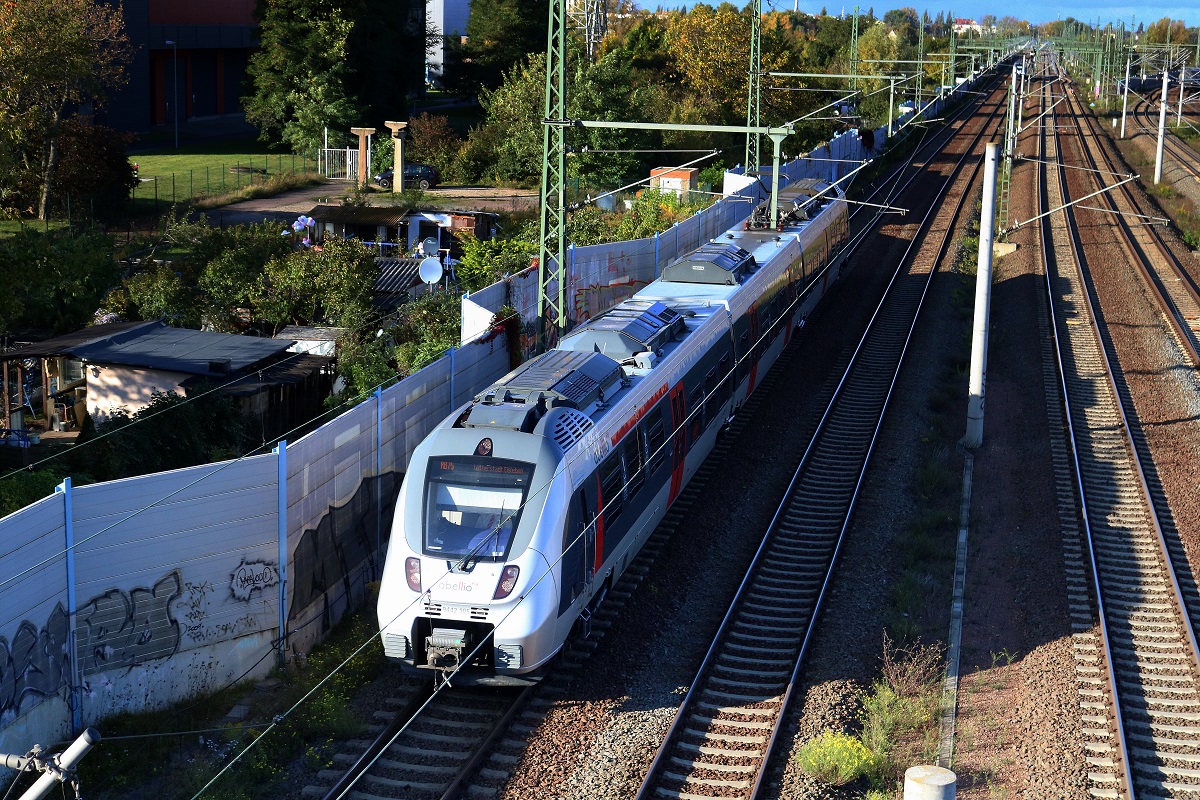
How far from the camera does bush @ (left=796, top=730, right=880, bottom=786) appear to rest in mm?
12352

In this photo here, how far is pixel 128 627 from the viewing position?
12812 mm

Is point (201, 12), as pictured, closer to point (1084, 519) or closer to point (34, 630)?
point (1084, 519)

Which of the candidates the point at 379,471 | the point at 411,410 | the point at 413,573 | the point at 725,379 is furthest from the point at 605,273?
the point at 413,573

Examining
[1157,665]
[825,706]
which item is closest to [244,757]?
[825,706]

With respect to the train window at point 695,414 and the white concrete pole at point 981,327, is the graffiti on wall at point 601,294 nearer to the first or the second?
the train window at point 695,414

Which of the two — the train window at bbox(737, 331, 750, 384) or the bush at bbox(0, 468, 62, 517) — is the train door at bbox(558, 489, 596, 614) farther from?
the train window at bbox(737, 331, 750, 384)

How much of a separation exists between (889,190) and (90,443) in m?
46.2

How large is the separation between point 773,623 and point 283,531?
6.43m

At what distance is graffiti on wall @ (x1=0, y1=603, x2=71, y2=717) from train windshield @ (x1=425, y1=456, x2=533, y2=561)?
3794mm

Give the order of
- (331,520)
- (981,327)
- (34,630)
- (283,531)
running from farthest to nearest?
(981,327), (331,520), (283,531), (34,630)

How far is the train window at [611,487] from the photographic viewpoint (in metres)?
15.3

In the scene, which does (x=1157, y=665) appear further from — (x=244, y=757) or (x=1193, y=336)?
(x=1193, y=336)

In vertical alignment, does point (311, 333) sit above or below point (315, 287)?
below

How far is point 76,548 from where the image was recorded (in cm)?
1220
